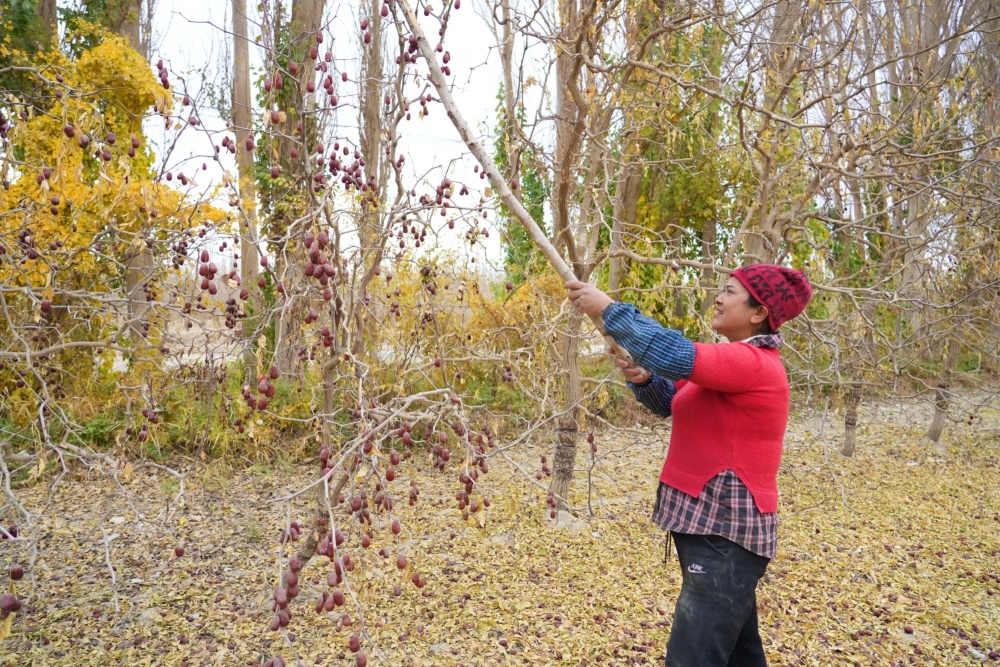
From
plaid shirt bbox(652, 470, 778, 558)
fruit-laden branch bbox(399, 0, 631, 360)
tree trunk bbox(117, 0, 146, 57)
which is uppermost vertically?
tree trunk bbox(117, 0, 146, 57)

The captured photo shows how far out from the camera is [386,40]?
996 cm

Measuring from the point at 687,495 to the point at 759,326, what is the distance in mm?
508

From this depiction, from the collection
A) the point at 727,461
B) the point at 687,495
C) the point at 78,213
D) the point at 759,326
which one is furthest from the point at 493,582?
the point at 78,213

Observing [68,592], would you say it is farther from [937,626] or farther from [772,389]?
[937,626]

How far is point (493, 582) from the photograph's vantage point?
3678 mm

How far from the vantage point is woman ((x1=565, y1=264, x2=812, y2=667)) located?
68.1 inches

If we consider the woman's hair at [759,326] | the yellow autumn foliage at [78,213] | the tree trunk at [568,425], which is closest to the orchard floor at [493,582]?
the tree trunk at [568,425]

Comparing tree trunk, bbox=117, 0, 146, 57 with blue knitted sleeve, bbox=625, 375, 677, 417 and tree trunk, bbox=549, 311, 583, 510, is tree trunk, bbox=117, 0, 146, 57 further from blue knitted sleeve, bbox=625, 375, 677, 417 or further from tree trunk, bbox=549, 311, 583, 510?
blue knitted sleeve, bbox=625, 375, 677, 417

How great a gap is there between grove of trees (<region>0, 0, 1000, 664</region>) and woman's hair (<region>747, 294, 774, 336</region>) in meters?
0.52

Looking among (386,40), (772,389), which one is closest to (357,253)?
(772,389)

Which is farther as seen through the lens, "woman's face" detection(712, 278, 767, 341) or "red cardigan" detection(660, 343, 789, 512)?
"woman's face" detection(712, 278, 767, 341)

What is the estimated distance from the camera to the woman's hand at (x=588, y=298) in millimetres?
1747

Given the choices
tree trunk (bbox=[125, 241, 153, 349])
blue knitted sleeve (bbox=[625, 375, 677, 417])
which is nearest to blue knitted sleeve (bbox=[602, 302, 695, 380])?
blue knitted sleeve (bbox=[625, 375, 677, 417])

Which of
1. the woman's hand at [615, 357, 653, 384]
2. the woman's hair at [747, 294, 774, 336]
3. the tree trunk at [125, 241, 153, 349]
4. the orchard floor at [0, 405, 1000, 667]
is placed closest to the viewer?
the woman's hair at [747, 294, 774, 336]
